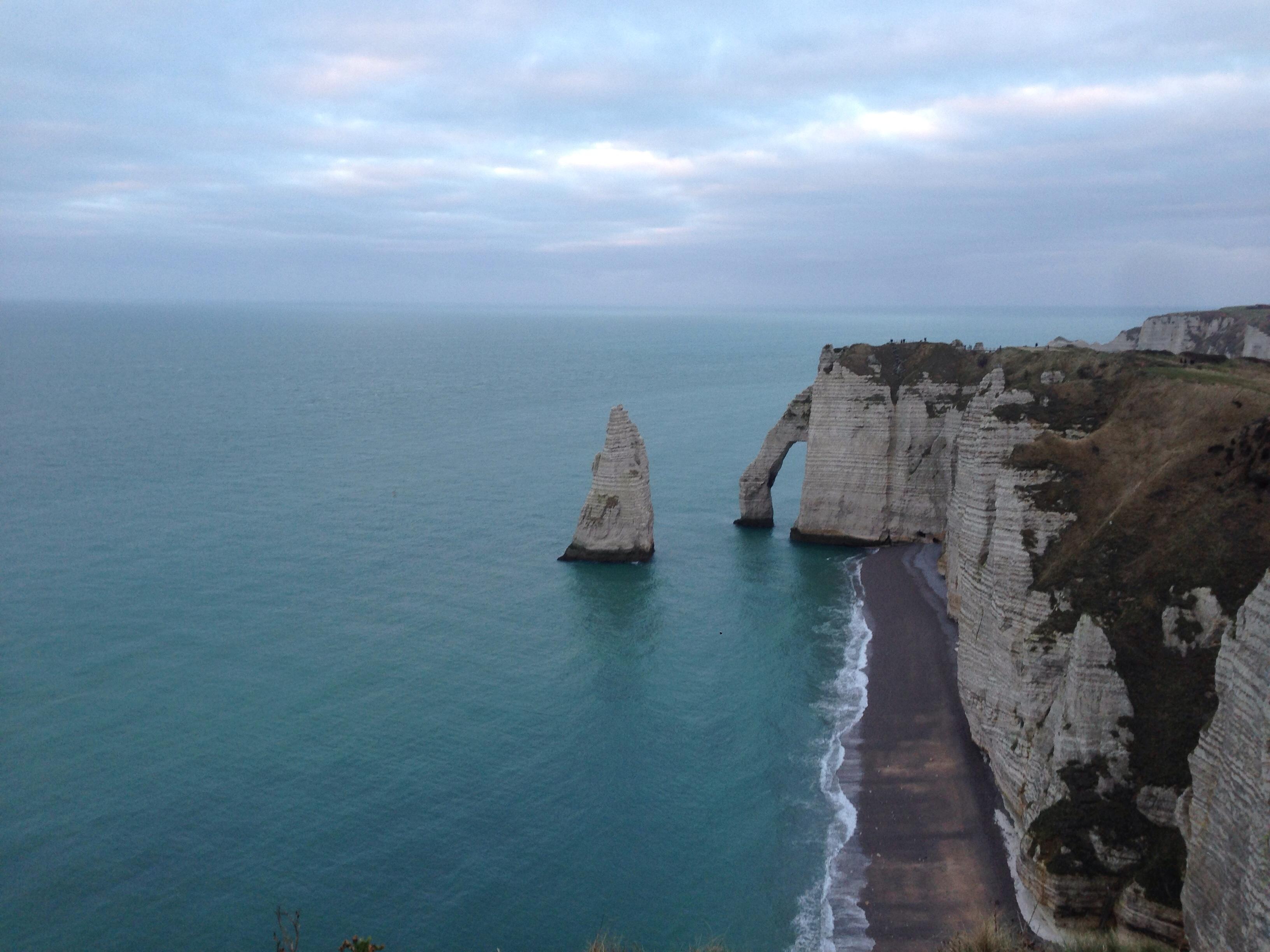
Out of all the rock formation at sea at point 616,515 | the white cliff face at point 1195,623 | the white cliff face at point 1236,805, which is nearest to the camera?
the white cliff face at point 1236,805

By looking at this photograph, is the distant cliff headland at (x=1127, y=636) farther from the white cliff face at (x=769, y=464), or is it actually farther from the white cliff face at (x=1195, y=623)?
the white cliff face at (x=769, y=464)

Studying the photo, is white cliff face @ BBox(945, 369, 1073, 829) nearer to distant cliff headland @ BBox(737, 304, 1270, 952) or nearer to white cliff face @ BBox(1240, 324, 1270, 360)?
distant cliff headland @ BBox(737, 304, 1270, 952)

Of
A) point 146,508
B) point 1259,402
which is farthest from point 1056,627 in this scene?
point 146,508

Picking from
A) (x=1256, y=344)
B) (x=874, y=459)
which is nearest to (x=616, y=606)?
(x=874, y=459)

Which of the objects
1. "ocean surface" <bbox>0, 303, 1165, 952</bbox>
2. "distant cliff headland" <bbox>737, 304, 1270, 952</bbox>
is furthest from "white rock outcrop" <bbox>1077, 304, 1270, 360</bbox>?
"ocean surface" <bbox>0, 303, 1165, 952</bbox>

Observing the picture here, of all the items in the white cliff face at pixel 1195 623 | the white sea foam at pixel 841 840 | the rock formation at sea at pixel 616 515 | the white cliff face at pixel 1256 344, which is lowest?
the white sea foam at pixel 841 840

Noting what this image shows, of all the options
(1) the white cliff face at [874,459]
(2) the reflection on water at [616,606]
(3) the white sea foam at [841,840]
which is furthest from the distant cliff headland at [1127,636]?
(1) the white cliff face at [874,459]
